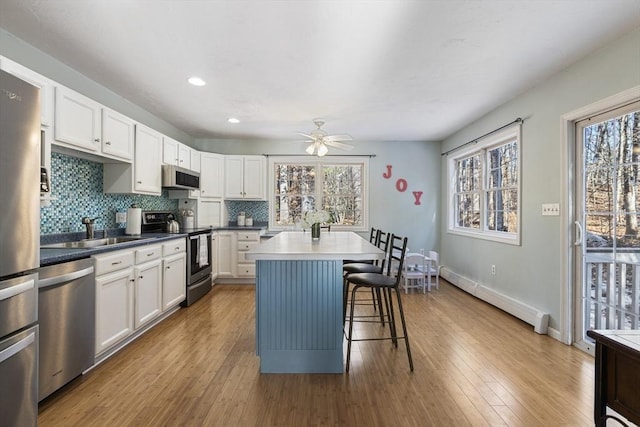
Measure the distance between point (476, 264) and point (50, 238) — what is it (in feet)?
Result: 15.6

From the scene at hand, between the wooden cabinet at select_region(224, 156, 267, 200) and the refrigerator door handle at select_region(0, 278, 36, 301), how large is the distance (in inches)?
152

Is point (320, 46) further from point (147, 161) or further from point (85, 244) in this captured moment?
point (85, 244)

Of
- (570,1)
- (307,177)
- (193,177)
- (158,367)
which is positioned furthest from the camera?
(307,177)

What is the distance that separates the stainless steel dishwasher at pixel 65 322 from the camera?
192cm

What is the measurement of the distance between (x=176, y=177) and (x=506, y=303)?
4.17m

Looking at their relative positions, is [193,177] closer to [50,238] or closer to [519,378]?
[50,238]

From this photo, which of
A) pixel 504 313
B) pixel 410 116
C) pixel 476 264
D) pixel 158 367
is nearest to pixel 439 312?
pixel 504 313

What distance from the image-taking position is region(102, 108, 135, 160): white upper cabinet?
9.62 ft

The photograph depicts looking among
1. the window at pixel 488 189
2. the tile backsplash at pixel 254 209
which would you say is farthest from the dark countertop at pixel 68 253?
the window at pixel 488 189

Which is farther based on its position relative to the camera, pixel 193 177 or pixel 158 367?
pixel 193 177

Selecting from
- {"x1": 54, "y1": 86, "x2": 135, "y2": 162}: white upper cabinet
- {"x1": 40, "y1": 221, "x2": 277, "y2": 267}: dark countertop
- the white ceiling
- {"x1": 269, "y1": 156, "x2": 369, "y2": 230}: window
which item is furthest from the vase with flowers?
{"x1": 269, "y1": 156, "x2": 369, "y2": 230}: window

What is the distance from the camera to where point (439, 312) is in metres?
3.79

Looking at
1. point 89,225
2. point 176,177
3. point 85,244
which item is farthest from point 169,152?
point 85,244

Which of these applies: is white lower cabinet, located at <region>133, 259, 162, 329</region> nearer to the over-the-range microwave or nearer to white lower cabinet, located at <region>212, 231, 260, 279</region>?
the over-the-range microwave
